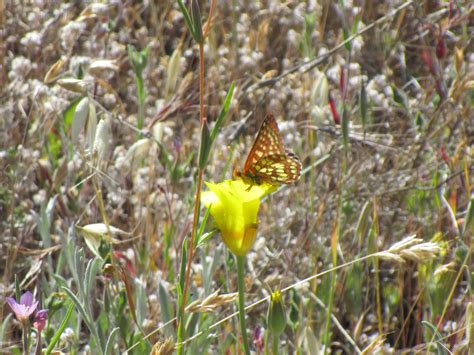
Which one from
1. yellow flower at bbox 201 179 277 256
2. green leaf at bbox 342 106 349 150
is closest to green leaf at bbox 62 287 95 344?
yellow flower at bbox 201 179 277 256

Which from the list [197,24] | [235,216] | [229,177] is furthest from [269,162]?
[229,177]

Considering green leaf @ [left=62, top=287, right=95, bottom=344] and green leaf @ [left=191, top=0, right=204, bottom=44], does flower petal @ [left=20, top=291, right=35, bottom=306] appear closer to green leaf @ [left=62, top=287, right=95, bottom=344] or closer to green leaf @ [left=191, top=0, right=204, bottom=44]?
green leaf @ [left=62, top=287, right=95, bottom=344]

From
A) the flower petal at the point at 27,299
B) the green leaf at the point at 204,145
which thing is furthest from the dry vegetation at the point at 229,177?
the green leaf at the point at 204,145

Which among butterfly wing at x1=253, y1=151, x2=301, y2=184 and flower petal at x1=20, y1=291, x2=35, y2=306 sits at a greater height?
butterfly wing at x1=253, y1=151, x2=301, y2=184

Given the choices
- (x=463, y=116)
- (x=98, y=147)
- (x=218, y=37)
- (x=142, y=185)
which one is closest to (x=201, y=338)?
(x=98, y=147)

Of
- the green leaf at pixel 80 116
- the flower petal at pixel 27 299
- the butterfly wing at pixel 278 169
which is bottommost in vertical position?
the flower petal at pixel 27 299


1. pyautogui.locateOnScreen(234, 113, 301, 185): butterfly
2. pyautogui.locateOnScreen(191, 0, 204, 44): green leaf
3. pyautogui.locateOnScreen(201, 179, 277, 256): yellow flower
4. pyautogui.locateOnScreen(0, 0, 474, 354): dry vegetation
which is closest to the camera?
pyautogui.locateOnScreen(191, 0, 204, 44): green leaf

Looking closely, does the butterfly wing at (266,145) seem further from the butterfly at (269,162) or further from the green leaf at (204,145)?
the green leaf at (204,145)

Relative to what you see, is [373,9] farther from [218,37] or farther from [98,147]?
[98,147]

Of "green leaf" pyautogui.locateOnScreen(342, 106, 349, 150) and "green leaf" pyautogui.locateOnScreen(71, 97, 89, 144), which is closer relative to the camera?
"green leaf" pyautogui.locateOnScreen(71, 97, 89, 144)
